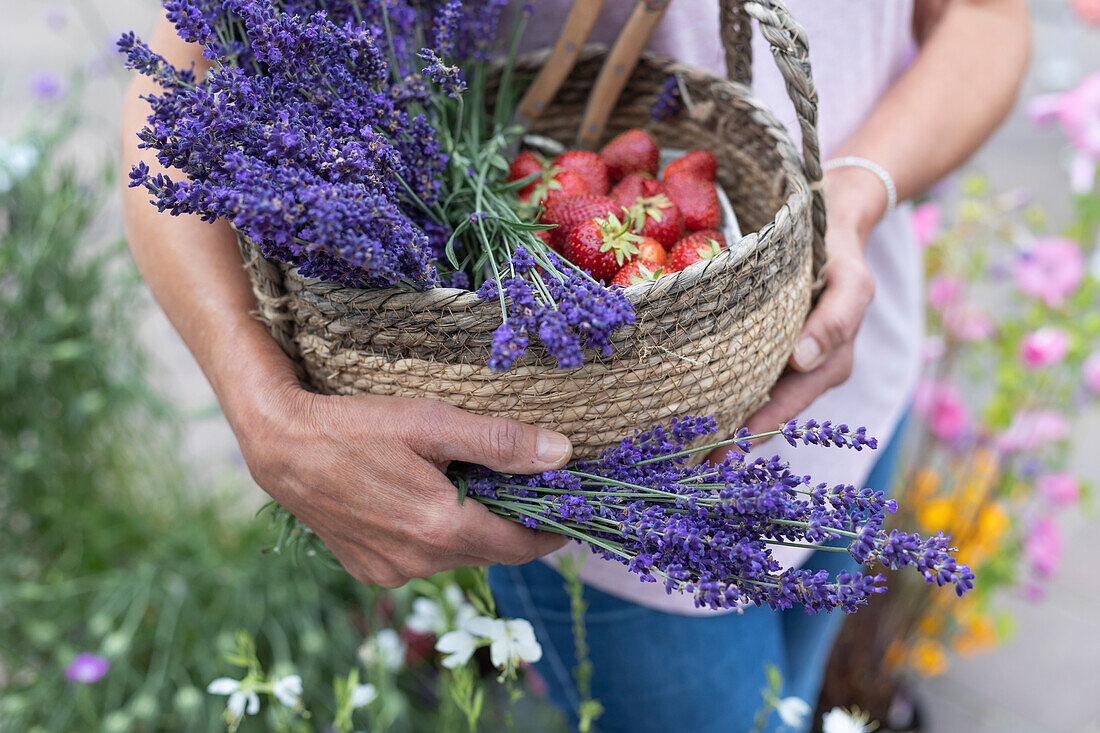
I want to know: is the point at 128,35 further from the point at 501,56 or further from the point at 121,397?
the point at 121,397

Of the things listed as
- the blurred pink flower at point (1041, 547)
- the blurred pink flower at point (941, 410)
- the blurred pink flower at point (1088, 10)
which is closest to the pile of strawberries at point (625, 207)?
the blurred pink flower at point (941, 410)

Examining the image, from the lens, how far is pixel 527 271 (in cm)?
65

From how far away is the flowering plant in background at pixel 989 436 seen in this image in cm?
153

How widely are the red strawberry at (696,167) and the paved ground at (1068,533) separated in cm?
116

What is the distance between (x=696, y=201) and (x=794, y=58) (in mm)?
188

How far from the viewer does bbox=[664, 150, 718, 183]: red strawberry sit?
0.85m

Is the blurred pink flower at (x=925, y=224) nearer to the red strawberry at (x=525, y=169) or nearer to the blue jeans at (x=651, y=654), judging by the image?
the blue jeans at (x=651, y=654)

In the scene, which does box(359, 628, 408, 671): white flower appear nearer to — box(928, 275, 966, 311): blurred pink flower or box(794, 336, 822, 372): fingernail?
box(794, 336, 822, 372): fingernail

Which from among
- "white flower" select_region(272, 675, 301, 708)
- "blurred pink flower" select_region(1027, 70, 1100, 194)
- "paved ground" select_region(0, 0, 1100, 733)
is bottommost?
"paved ground" select_region(0, 0, 1100, 733)

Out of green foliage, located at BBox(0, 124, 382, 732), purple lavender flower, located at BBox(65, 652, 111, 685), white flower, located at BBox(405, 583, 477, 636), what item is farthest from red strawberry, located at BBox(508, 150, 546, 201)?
purple lavender flower, located at BBox(65, 652, 111, 685)

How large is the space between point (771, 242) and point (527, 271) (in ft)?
0.67

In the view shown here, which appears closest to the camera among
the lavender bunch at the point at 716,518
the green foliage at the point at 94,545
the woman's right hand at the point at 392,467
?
the lavender bunch at the point at 716,518

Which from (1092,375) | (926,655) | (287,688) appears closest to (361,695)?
(287,688)

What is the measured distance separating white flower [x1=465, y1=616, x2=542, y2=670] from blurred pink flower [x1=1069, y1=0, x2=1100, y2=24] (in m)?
2.19
